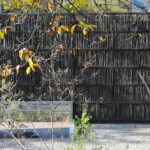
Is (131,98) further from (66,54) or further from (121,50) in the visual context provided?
(66,54)

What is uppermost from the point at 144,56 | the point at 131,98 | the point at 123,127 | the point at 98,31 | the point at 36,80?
the point at 98,31

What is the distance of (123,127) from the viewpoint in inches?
236

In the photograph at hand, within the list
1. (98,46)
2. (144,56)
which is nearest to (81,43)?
(98,46)

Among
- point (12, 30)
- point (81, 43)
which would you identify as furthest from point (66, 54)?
point (12, 30)

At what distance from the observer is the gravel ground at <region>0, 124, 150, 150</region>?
14.5ft

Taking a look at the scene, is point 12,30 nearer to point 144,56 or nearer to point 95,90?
point 95,90

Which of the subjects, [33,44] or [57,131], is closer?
[57,131]

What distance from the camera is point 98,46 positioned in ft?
20.6

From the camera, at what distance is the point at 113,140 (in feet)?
16.0

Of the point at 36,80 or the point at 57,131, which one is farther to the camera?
the point at 36,80

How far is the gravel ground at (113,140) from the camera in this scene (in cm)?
443

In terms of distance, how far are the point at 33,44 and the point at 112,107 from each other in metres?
2.13

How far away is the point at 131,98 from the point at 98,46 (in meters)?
1.30

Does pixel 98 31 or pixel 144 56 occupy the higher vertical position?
pixel 98 31
